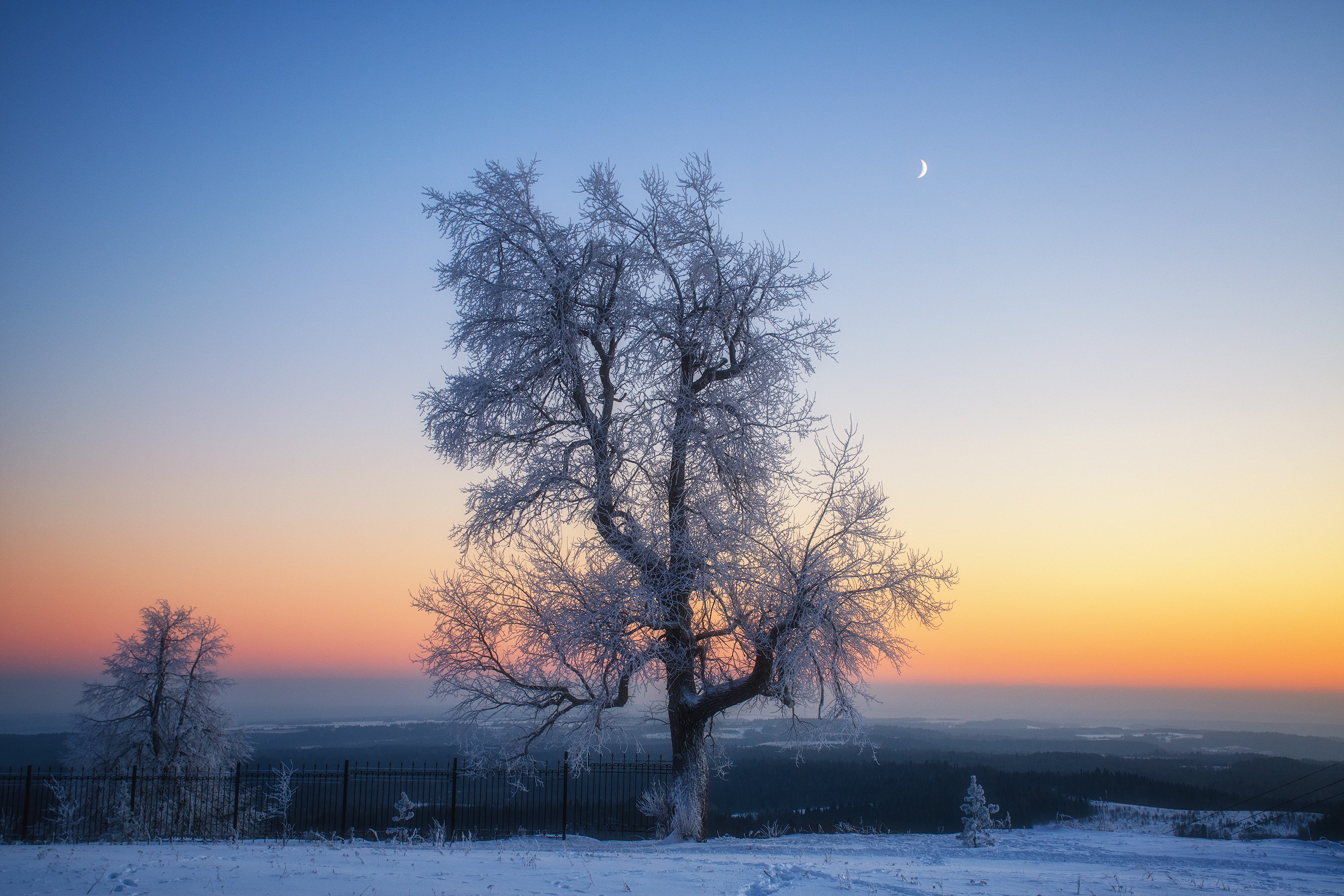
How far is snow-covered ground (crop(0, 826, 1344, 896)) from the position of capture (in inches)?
275

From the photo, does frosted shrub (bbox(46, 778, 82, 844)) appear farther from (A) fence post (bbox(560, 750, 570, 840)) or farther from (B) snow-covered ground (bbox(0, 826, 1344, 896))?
(A) fence post (bbox(560, 750, 570, 840))

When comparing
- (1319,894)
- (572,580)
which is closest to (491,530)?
(572,580)

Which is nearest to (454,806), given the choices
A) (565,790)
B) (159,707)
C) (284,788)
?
(565,790)

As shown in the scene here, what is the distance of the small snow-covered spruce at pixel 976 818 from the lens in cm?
1270

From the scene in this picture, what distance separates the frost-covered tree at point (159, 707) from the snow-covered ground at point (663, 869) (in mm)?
20953

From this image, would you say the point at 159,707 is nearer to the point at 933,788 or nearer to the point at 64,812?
the point at 64,812

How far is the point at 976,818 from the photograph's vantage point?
44.3 ft

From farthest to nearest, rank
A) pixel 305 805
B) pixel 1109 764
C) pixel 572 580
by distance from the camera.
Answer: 1. pixel 1109 764
2. pixel 305 805
3. pixel 572 580

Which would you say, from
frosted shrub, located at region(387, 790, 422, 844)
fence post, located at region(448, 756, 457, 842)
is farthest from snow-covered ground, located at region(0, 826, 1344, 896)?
fence post, located at region(448, 756, 457, 842)

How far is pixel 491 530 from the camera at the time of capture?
14.1 m

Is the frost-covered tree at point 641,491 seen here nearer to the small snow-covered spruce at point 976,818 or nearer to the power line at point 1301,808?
the small snow-covered spruce at point 976,818

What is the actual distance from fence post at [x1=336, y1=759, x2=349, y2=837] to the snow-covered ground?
15.4 ft

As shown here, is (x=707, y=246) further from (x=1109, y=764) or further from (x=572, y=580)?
(x=1109, y=764)

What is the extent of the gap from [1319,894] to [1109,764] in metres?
47.2
